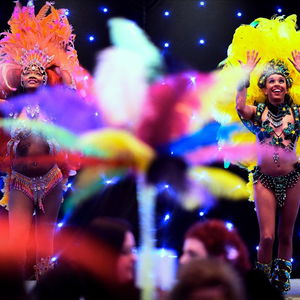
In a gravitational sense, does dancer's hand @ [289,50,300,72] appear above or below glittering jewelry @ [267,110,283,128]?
above

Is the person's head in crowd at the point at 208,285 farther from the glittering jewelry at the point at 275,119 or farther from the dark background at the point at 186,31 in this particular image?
the dark background at the point at 186,31

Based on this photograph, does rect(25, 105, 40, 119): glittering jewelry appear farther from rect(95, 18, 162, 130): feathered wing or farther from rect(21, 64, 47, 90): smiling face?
rect(95, 18, 162, 130): feathered wing

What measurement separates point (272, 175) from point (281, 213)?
0.30m

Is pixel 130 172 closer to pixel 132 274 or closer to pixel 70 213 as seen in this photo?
pixel 70 213

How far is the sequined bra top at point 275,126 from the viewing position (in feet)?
12.9

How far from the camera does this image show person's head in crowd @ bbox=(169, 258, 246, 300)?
5.07 ft

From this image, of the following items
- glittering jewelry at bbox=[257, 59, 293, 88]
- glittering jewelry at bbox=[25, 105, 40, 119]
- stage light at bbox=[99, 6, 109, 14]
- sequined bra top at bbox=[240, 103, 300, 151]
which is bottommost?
sequined bra top at bbox=[240, 103, 300, 151]

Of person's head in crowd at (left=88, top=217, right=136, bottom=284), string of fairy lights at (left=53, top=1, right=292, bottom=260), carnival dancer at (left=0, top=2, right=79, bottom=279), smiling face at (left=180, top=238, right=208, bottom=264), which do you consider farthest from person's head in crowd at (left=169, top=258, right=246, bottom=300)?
string of fairy lights at (left=53, top=1, right=292, bottom=260)

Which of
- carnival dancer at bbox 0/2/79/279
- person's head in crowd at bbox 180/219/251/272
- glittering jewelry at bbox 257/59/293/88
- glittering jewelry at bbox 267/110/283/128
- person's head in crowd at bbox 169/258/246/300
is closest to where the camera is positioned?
person's head in crowd at bbox 169/258/246/300

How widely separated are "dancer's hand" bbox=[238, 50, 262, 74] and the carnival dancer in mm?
Result: 1277

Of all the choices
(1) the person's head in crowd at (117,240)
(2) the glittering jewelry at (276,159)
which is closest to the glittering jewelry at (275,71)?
(2) the glittering jewelry at (276,159)

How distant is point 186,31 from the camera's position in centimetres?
514

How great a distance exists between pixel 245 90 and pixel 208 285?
8.49ft

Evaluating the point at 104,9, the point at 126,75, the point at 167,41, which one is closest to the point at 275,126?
the point at 126,75
